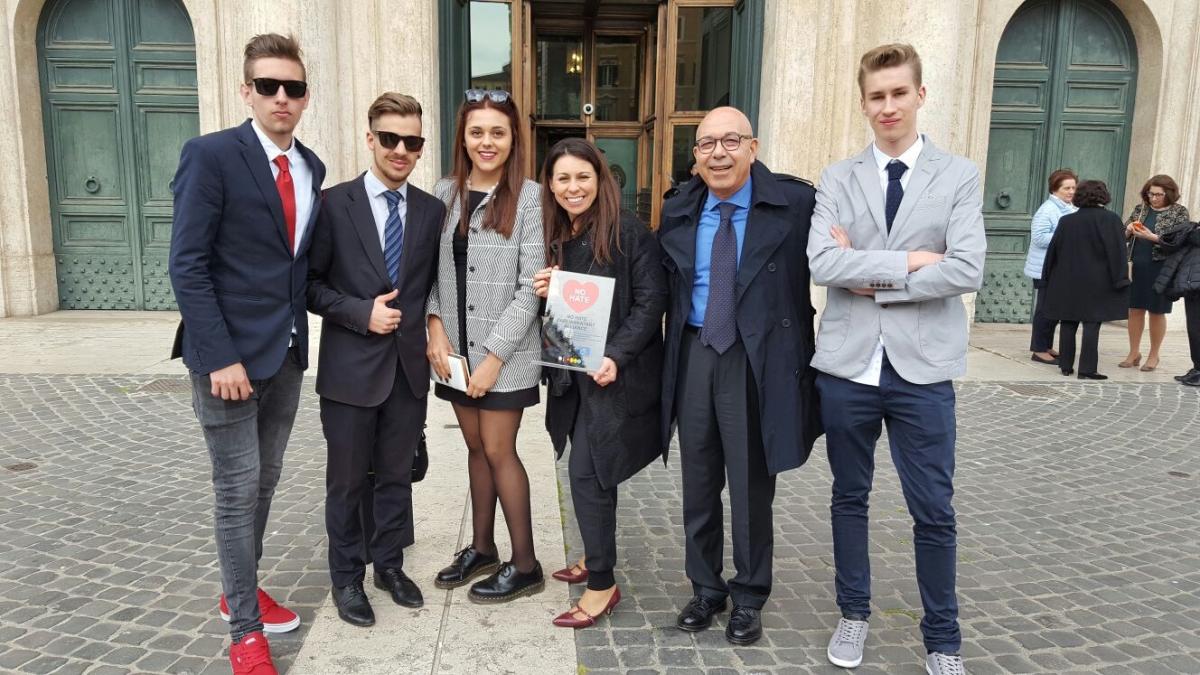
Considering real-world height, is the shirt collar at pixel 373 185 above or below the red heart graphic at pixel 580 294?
above

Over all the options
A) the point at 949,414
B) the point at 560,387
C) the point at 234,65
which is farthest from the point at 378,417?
the point at 234,65

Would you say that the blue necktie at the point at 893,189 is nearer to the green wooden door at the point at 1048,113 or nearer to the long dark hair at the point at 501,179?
the long dark hair at the point at 501,179

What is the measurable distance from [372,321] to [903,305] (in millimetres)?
1941

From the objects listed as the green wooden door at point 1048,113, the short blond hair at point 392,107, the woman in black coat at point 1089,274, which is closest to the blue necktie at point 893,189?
the short blond hair at point 392,107

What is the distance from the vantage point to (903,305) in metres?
2.78

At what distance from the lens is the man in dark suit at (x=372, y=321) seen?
304 centimetres

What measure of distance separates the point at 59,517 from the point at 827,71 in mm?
8278

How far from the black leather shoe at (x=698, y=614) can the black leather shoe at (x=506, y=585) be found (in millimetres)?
658

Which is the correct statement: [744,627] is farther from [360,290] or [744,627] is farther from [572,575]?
[360,290]

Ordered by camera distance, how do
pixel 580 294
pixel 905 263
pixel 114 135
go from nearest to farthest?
1. pixel 905 263
2. pixel 580 294
3. pixel 114 135

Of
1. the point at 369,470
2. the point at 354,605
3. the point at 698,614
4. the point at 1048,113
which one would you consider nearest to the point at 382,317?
the point at 369,470

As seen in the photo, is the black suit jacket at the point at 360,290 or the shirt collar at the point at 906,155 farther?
the black suit jacket at the point at 360,290

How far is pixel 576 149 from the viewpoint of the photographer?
298 centimetres

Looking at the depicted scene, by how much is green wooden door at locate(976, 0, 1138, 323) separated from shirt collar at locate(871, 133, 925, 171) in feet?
28.7
